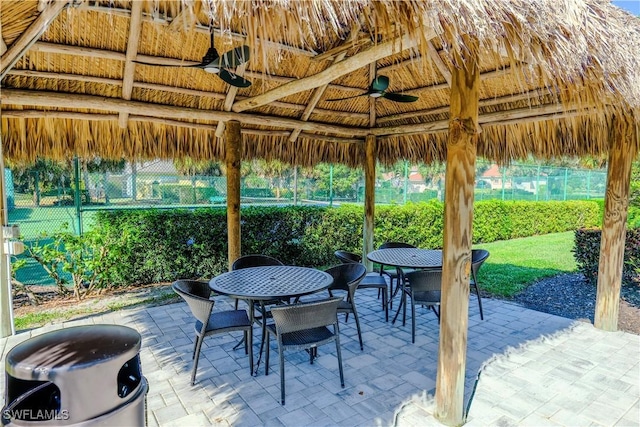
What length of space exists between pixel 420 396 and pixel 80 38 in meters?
4.22

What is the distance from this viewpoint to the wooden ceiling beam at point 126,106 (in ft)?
12.3

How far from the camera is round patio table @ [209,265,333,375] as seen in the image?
3.09m

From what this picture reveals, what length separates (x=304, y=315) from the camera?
9.23 feet

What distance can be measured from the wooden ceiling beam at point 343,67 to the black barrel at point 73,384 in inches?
82.2

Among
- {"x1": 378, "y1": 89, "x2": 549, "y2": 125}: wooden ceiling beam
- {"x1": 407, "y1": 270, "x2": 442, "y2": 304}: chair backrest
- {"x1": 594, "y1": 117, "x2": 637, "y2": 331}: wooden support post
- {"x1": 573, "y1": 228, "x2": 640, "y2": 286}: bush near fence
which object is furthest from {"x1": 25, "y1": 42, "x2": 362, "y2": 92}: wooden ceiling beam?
{"x1": 573, "y1": 228, "x2": 640, "y2": 286}: bush near fence

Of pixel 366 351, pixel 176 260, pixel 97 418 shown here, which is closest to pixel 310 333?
pixel 366 351

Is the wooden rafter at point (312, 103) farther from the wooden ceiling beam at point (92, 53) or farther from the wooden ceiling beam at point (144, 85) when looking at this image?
the wooden ceiling beam at point (92, 53)

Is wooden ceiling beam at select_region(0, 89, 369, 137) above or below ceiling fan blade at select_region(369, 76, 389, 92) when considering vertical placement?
below

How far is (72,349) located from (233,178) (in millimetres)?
3691

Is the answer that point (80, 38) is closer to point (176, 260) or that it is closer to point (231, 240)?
point (231, 240)

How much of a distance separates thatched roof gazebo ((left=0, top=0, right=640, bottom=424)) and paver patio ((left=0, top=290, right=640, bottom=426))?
0.45m

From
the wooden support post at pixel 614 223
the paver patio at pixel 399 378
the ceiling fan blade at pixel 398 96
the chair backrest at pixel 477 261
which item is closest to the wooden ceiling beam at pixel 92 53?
the ceiling fan blade at pixel 398 96

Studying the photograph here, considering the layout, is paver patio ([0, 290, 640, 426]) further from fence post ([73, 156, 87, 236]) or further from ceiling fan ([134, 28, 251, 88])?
ceiling fan ([134, 28, 251, 88])

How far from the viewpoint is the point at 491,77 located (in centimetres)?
421
